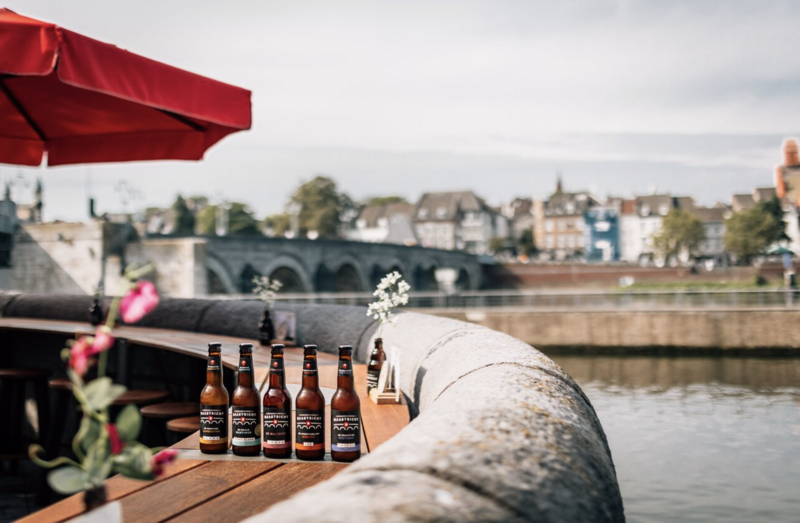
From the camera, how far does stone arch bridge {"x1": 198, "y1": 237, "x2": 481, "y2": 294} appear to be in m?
28.7

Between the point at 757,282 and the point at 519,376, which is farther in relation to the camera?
the point at 757,282

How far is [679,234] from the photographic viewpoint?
2869 inches

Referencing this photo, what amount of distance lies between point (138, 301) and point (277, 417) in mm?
959

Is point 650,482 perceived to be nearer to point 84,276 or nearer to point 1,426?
point 1,426

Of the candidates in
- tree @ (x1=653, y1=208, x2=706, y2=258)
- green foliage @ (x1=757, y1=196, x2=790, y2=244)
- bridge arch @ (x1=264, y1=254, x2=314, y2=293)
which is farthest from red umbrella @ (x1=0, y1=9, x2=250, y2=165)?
tree @ (x1=653, y1=208, x2=706, y2=258)

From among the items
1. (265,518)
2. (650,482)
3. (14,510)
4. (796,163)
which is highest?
(796,163)

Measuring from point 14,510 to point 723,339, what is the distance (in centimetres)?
2085

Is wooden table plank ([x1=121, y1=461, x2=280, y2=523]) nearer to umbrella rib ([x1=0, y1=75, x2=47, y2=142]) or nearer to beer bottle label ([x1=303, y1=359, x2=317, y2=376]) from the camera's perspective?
beer bottle label ([x1=303, y1=359, x2=317, y2=376])

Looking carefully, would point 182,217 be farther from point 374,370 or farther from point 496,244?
point 374,370

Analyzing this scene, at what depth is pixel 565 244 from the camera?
89062 millimetres

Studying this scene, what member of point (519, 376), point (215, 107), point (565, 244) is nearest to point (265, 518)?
A: point (519, 376)

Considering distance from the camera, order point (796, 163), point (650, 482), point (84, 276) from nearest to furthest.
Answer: point (650, 482)
point (84, 276)
point (796, 163)

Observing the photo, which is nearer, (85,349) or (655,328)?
(85,349)

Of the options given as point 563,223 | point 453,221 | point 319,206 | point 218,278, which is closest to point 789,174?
point 563,223
